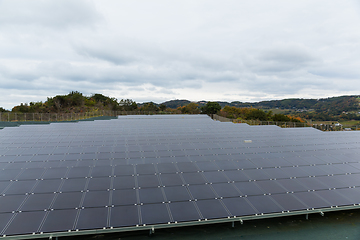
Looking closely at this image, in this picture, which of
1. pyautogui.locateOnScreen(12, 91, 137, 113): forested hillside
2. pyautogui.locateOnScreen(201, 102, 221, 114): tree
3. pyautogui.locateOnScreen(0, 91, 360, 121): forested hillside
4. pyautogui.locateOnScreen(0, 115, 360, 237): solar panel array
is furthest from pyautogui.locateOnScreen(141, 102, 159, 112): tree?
pyautogui.locateOnScreen(0, 115, 360, 237): solar panel array

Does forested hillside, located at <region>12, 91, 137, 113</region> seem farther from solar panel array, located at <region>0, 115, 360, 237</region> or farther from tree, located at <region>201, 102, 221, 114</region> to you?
solar panel array, located at <region>0, 115, 360, 237</region>

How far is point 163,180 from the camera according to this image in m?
9.29

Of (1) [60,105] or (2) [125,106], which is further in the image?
(2) [125,106]

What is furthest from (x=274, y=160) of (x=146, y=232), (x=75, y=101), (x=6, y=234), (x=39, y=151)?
(x=75, y=101)

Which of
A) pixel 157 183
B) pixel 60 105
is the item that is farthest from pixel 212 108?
pixel 157 183

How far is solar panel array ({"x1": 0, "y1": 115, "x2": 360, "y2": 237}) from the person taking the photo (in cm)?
697

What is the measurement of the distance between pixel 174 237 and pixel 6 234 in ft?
17.7

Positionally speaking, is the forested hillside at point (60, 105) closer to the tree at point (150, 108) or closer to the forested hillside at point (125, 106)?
the forested hillside at point (125, 106)

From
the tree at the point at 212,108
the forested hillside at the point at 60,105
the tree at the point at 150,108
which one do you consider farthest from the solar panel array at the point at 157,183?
the tree at the point at 150,108

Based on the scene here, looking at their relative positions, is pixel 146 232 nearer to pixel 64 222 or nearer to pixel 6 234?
pixel 64 222

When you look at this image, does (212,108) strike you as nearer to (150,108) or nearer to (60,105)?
(150,108)

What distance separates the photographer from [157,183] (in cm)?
902

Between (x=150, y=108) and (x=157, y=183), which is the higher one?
(x=150, y=108)

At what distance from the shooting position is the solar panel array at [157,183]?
697cm
